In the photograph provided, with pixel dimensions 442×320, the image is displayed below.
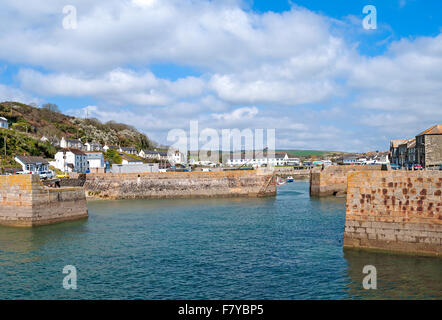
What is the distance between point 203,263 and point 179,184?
130 feet

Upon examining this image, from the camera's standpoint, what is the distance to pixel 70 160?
8188 cm

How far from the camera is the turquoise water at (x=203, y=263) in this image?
1502cm

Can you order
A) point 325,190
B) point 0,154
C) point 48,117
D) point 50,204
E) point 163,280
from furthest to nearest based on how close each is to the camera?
point 48,117
point 0,154
point 325,190
point 50,204
point 163,280

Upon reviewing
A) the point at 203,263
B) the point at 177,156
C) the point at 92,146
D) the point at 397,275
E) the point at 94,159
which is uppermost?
the point at 92,146

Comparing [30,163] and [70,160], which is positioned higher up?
[70,160]

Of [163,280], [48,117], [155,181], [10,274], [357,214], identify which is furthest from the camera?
[48,117]

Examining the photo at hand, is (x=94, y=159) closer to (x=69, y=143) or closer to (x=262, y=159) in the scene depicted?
(x=69, y=143)

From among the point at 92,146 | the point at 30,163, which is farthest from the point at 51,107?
the point at 30,163

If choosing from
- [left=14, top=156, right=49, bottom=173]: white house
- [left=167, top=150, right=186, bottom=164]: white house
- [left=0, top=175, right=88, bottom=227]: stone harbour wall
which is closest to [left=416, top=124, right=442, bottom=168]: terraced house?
[left=0, top=175, right=88, bottom=227]: stone harbour wall

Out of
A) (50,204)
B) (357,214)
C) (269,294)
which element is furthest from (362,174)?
(50,204)

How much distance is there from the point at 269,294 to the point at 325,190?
1662 inches

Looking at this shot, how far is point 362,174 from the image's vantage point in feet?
63.3

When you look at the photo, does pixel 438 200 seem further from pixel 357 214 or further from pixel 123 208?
pixel 123 208

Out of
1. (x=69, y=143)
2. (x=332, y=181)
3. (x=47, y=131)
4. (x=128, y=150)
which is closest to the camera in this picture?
(x=332, y=181)
